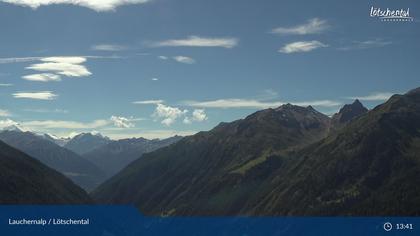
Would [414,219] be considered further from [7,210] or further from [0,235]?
[0,235]

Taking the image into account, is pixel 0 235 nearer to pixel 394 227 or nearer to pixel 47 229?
pixel 47 229

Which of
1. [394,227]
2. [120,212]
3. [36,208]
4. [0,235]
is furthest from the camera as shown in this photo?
[0,235]

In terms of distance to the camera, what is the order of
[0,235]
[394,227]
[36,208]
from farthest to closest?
1. [0,235]
2. [36,208]
3. [394,227]

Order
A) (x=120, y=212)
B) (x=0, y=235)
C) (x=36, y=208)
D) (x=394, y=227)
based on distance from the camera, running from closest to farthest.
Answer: (x=394, y=227), (x=36, y=208), (x=120, y=212), (x=0, y=235)

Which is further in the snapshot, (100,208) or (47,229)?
(47,229)

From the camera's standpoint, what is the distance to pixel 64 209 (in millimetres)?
77438

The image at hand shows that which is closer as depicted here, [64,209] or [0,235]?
[64,209]

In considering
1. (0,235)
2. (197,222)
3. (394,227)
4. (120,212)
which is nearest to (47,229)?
(120,212)

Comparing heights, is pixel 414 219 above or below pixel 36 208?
below

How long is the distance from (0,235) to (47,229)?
93.2 meters

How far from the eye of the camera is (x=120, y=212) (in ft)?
284

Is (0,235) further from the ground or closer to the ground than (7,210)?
closer to the ground

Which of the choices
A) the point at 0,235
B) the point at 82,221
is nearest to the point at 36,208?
the point at 82,221

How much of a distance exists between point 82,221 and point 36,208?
10.4 metres
